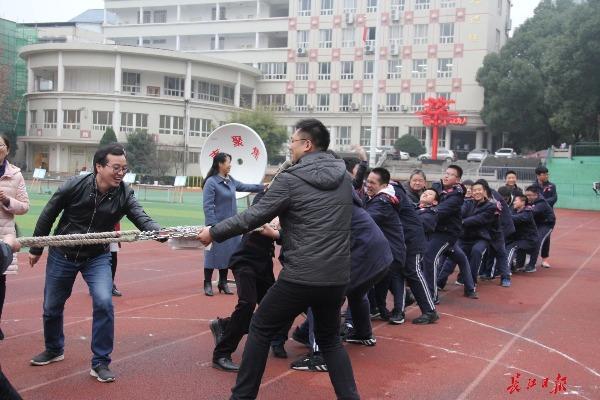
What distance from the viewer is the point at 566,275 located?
11320 millimetres

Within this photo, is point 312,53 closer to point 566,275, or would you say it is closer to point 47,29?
point 47,29

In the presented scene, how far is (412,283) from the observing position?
23.0 feet

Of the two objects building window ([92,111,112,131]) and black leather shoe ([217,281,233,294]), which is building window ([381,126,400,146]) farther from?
black leather shoe ([217,281,233,294])

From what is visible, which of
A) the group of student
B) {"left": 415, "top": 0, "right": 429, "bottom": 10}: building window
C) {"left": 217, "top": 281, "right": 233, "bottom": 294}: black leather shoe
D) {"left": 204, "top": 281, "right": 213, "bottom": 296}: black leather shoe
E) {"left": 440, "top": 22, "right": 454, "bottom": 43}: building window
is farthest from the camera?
{"left": 415, "top": 0, "right": 429, "bottom": 10}: building window

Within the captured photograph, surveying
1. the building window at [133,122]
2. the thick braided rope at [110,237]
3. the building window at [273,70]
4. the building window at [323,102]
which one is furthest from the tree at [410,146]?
the thick braided rope at [110,237]

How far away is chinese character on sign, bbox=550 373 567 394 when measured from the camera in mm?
5035

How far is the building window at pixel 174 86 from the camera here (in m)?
55.6

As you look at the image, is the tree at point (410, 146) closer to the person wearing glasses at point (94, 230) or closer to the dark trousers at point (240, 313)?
the dark trousers at point (240, 313)

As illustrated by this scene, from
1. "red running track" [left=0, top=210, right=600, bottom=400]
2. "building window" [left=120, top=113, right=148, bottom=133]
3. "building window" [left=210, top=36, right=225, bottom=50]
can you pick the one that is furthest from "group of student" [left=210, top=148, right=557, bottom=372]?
"building window" [left=210, top=36, right=225, bottom=50]

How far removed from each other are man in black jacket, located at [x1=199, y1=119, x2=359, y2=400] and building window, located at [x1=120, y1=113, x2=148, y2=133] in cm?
5032

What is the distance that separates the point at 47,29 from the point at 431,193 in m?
67.6

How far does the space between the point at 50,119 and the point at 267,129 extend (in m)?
19.1

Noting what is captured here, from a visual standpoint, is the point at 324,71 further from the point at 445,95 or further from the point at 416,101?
the point at 445,95

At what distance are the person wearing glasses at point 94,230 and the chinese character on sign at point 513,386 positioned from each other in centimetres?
299
